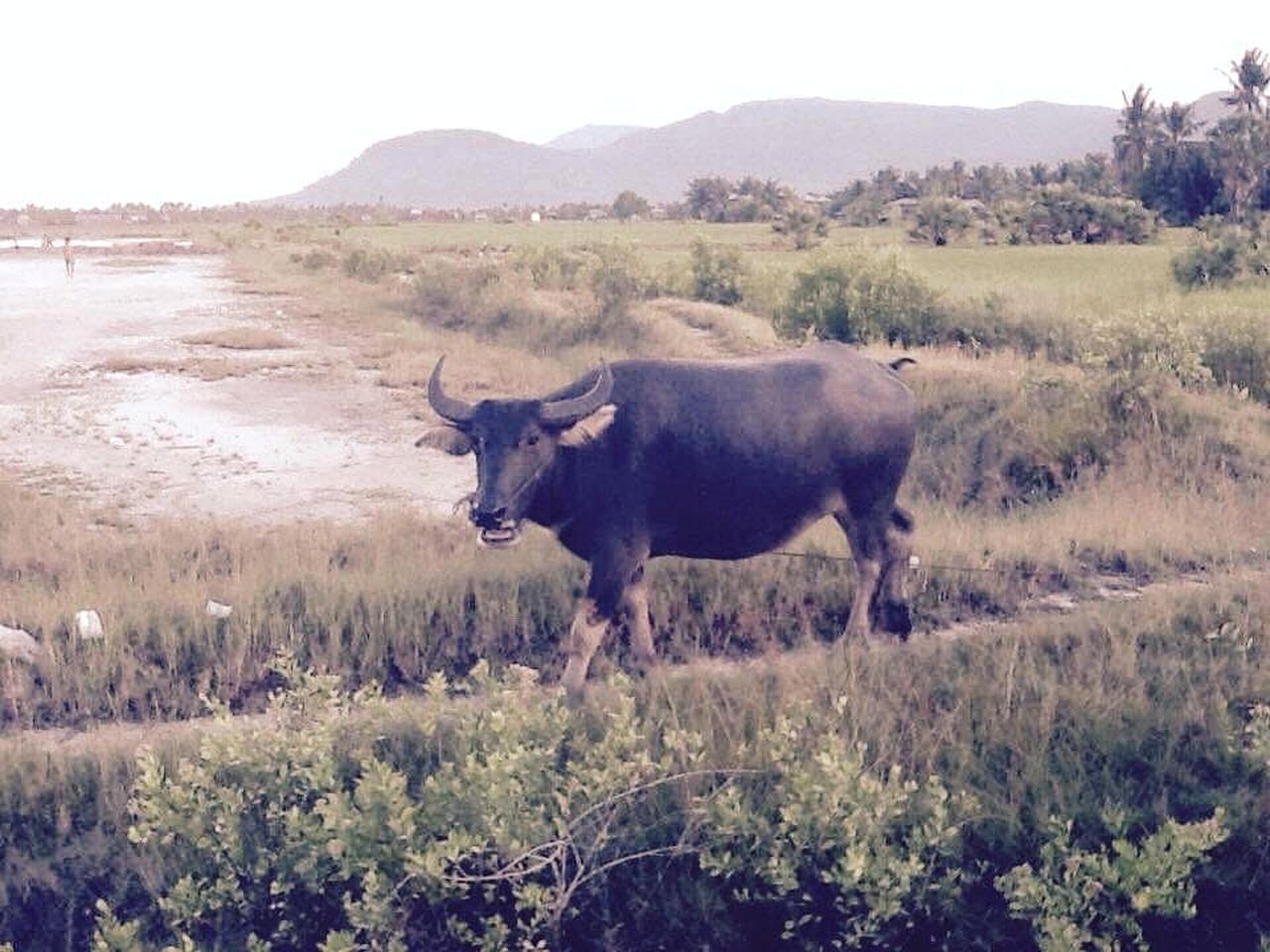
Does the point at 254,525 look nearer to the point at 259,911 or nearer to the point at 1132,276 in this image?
the point at 259,911

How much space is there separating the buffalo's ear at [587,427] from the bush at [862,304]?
9.53m

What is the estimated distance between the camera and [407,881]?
3969 millimetres

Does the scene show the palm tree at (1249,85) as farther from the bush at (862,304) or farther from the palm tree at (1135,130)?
the bush at (862,304)

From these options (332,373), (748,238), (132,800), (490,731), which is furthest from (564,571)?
(748,238)

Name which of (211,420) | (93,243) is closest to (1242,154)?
(211,420)

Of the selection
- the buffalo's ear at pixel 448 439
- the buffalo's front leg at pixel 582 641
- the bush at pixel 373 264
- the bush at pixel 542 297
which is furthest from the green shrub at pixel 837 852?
the bush at pixel 373 264

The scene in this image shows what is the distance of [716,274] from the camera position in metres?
21.0

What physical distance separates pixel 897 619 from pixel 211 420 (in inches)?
379

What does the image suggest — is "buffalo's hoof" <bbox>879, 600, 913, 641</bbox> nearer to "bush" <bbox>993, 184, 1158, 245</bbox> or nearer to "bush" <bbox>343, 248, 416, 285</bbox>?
"bush" <bbox>343, 248, 416, 285</bbox>

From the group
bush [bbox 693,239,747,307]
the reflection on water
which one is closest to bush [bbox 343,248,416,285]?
bush [bbox 693,239,747,307]

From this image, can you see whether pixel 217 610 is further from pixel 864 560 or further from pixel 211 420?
pixel 211 420

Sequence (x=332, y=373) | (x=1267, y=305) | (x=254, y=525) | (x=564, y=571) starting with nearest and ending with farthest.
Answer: (x=564, y=571) < (x=254, y=525) < (x=1267, y=305) < (x=332, y=373)

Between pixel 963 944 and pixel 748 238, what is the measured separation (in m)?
36.8

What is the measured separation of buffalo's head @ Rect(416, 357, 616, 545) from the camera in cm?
510
